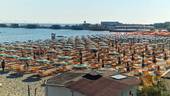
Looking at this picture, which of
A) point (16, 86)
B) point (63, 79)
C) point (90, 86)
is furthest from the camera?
point (16, 86)

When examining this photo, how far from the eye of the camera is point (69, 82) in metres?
21.2

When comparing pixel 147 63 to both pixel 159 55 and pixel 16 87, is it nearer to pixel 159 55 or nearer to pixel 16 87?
pixel 159 55

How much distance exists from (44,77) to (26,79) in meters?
2.19

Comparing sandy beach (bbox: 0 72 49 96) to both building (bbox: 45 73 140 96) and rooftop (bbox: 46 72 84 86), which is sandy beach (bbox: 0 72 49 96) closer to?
rooftop (bbox: 46 72 84 86)

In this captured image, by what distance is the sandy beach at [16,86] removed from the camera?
103 feet

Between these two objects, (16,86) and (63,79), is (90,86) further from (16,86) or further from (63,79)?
(16,86)

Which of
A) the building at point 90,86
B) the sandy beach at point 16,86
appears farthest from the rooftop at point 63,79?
the sandy beach at point 16,86

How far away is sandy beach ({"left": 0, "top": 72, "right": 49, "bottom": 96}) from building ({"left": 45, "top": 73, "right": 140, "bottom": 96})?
8.43m

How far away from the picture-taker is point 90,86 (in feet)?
65.4

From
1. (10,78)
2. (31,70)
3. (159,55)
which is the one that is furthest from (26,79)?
(159,55)

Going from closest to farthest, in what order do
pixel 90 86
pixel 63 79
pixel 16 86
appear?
pixel 90 86, pixel 63 79, pixel 16 86

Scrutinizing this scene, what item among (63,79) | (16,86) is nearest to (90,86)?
(63,79)

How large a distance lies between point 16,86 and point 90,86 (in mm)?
16763

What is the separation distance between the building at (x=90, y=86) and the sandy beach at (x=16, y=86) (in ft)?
27.7
